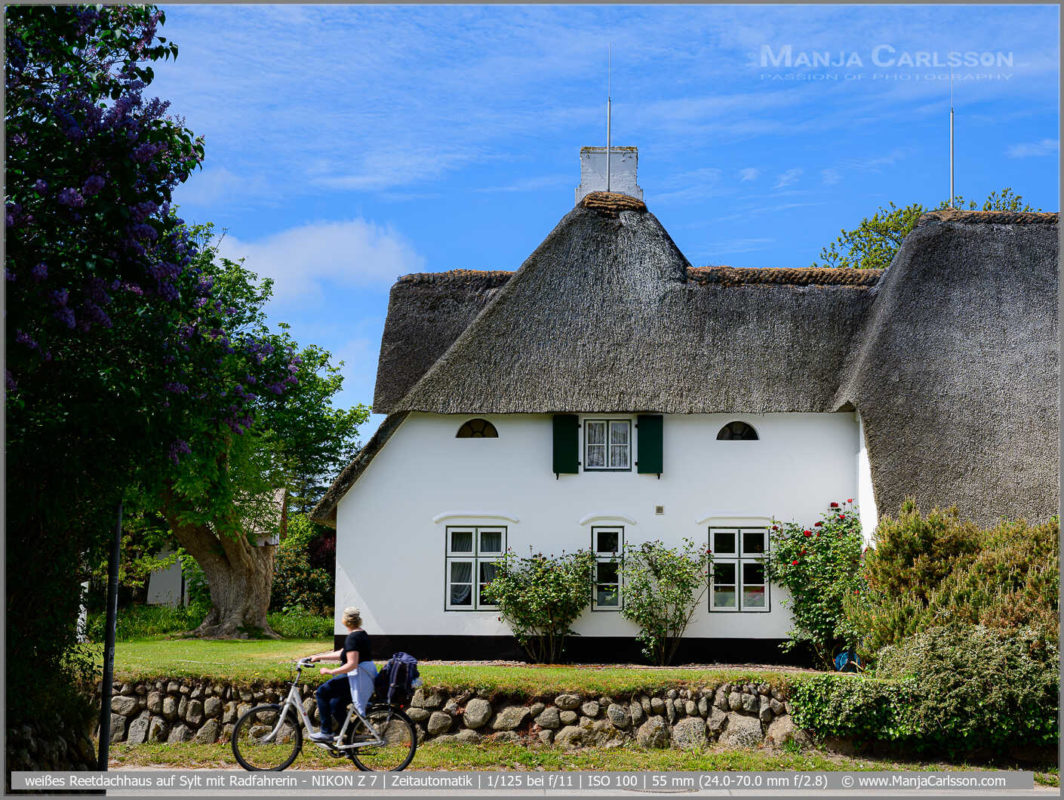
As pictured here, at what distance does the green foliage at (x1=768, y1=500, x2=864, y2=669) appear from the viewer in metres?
16.4

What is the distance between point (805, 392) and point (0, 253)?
549 inches

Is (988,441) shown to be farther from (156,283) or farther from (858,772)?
(156,283)

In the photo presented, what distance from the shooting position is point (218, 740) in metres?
12.2

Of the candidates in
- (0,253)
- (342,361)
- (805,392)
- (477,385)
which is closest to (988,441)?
(805,392)

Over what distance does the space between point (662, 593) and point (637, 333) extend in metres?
4.70

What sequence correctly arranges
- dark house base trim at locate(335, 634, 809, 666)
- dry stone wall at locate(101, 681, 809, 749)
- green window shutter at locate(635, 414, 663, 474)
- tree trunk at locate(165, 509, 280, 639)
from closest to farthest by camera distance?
dry stone wall at locate(101, 681, 809, 749) → dark house base trim at locate(335, 634, 809, 666) → green window shutter at locate(635, 414, 663, 474) → tree trunk at locate(165, 509, 280, 639)

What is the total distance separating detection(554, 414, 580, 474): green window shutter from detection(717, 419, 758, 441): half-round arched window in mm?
2564

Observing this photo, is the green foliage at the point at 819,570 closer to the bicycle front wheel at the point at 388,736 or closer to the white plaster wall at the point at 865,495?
the white plaster wall at the point at 865,495

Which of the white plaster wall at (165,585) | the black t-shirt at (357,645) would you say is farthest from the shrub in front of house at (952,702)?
the white plaster wall at (165,585)

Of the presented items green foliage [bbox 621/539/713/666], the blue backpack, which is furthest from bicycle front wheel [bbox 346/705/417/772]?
green foliage [bbox 621/539/713/666]

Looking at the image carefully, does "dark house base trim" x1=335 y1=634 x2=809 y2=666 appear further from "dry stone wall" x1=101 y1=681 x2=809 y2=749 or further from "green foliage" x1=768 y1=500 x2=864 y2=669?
"dry stone wall" x1=101 y1=681 x2=809 y2=749

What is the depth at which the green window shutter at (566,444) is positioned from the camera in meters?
17.5

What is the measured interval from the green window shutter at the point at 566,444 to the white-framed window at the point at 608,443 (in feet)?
0.86

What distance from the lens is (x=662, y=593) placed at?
1692cm
